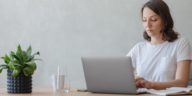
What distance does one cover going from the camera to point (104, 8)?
11.2 feet

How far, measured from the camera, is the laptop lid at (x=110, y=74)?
6.23 ft

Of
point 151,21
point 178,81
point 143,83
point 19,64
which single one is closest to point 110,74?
point 143,83

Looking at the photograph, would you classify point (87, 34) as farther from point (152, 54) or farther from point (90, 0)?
point (152, 54)

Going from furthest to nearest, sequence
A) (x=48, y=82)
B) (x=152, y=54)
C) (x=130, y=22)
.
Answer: (x=48, y=82)
(x=130, y=22)
(x=152, y=54)

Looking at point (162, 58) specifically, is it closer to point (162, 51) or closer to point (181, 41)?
point (162, 51)

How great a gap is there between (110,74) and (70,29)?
1664mm

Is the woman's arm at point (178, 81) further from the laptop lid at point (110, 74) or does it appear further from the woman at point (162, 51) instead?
the laptop lid at point (110, 74)

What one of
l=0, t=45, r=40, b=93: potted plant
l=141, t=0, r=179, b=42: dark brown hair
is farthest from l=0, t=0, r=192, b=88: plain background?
l=0, t=45, r=40, b=93: potted plant

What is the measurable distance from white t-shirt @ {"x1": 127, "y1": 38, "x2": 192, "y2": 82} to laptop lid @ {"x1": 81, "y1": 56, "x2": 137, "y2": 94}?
0.75 metres

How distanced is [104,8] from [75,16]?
0.93 feet

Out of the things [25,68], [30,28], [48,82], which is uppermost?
[30,28]

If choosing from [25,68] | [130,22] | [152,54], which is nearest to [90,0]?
[130,22]

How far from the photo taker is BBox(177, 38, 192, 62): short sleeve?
259 centimetres

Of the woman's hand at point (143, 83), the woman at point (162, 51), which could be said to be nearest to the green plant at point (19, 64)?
the woman's hand at point (143, 83)
